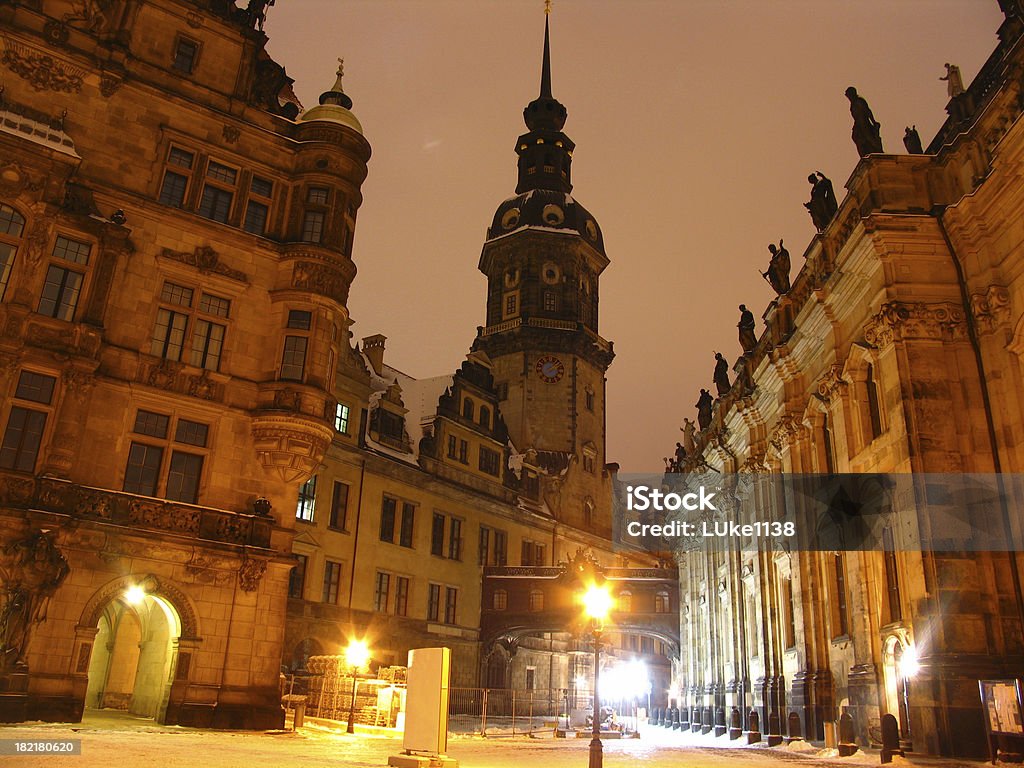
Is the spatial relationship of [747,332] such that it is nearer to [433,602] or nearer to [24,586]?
[433,602]

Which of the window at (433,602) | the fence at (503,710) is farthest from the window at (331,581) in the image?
the fence at (503,710)

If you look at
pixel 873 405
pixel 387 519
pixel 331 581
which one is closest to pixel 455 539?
pixel 387 519

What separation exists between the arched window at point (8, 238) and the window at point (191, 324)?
12.5ft

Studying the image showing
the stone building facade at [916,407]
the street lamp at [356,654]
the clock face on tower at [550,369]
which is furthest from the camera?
the clock face on tower at [550,369]

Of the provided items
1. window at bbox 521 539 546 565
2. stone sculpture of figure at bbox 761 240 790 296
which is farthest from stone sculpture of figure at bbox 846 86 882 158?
window at bbox 521 539 546 565

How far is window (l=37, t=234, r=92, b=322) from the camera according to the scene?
21656 mm

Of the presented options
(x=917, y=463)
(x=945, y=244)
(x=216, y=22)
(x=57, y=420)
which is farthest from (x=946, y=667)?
(x=216, y=22)

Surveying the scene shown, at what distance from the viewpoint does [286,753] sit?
16125 mm

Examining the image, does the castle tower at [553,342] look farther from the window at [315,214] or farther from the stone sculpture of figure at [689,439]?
the window at [315,214]

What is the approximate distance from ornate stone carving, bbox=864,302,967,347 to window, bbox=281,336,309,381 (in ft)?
54.5

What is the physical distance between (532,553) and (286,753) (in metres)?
41.6

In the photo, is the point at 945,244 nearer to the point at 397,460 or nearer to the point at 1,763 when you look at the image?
the point at 1,763

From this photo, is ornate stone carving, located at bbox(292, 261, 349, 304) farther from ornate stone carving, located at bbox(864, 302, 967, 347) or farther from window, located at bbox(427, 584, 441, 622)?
window, located at bbox(427, 584, 441, 622)

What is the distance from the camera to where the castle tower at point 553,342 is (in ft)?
209
